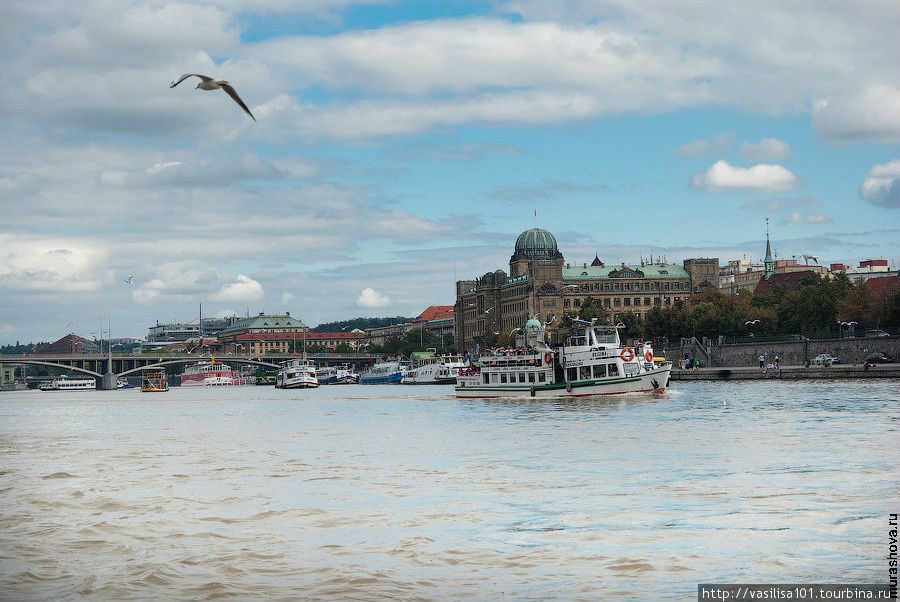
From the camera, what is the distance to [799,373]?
9775cm

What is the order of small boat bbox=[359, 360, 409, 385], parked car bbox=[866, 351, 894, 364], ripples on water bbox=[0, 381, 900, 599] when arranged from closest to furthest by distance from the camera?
ripples on water bbox=[0, 381, 900, 599]
parked car bbox=[866, 351, 894, 364]
small boat bbox=[359, 360, 409, 385]

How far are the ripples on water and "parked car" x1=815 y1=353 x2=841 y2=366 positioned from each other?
58442mm

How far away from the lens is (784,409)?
55.2 metres

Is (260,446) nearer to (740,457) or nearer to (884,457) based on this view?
(740,457)

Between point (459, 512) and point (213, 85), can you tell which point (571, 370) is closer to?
point (459, 512)

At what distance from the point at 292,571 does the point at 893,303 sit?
318 feet

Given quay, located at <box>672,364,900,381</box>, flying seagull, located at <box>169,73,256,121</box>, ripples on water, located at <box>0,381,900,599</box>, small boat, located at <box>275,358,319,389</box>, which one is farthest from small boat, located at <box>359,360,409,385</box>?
flying seagull, located at <box>169,73,256,121</box>

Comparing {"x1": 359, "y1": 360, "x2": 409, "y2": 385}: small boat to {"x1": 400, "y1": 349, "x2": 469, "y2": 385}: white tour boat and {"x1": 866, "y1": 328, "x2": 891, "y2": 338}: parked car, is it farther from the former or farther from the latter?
{"x1": 866, "y1": 328, "x2": 891, "y2": 338}: parked car

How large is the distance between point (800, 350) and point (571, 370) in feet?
150

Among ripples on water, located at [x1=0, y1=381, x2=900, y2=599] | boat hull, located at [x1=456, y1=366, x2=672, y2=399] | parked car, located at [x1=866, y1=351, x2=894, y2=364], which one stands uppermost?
parked car, located at [x1=866, y1=351, x2=894, y2=364]

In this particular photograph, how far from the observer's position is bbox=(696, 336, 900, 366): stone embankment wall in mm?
100750

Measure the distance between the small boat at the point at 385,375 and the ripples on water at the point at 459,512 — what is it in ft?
430

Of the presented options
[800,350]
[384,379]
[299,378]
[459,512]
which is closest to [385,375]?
[384,379]

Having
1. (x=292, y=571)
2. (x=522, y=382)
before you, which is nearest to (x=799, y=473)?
(x=292, y=571)
